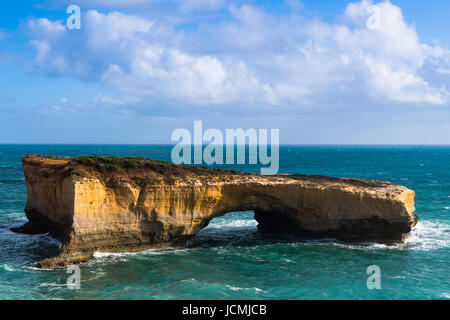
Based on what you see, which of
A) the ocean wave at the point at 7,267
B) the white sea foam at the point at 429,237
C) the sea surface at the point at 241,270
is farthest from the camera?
the white sea foam at the point at 429,237

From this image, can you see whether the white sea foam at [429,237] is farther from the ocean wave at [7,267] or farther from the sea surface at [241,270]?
the ocean wave at [7,267]

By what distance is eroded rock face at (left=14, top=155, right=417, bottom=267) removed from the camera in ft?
92.0

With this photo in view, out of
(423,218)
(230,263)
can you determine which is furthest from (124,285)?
(423,218)

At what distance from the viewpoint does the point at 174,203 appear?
99.1 feet

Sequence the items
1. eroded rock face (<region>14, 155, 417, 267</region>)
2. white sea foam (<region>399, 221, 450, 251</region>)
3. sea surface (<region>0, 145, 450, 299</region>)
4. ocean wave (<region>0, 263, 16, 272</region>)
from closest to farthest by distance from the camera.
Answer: sea surface (<region>0, 145, 450, 299</region>) < ocean wave (<region>0, 263, 16, 272</region>) < eroded rock face (<region>14, 155, 417, 267</region>) < white sea foam (<region>399, 221, 450, 251</region>)

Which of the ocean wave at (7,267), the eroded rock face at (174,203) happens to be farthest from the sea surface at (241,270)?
the eroded rock face at (174,203)

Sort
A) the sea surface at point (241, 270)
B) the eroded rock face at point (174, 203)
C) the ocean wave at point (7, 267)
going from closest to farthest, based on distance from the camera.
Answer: the sea surface at point (241, 270), the ocean wave at point (7, 267), the eroded rock face at point (174, 203)

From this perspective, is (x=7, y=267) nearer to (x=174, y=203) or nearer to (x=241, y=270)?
(x=174, y=203)

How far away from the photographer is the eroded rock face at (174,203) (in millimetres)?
28047

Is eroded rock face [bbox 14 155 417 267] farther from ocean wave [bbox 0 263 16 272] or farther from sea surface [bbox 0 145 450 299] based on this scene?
ocean wave [bbox 0 263 16 272]

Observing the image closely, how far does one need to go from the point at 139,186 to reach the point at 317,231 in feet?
45.8

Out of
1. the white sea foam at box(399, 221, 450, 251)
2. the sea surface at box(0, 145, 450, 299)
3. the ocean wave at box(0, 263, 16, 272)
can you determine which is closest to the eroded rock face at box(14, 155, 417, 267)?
the sea surface at box(0, 145, 450, 299)
